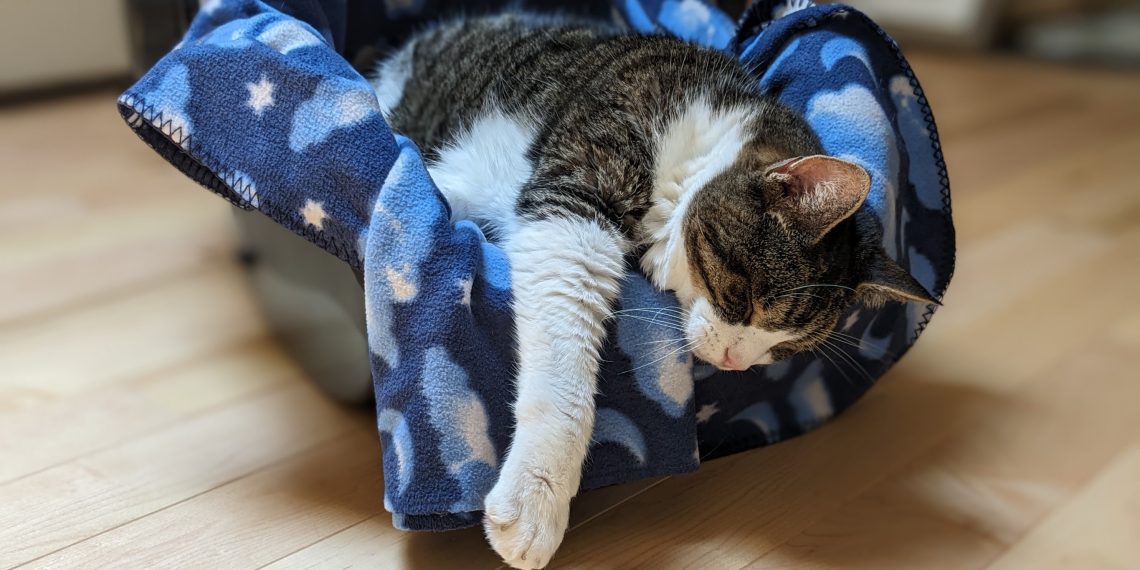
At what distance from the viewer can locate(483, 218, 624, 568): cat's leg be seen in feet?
3.16

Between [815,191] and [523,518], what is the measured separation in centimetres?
47

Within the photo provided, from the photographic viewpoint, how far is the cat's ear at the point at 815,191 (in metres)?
0.97

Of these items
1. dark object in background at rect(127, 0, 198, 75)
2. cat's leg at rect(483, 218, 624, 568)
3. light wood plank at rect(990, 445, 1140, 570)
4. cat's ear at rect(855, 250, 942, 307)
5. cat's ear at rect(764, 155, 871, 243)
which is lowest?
light wood plank at rect(990, 445, 1140, 570)

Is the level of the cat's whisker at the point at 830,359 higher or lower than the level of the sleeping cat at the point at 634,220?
lower

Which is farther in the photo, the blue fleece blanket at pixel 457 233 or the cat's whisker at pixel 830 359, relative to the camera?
the cat's whisker at pixel 830 359

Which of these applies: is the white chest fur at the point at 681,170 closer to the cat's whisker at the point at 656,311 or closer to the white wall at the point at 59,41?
the cat's whisker at the point at 656,311

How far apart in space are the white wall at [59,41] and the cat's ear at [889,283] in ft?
7.19

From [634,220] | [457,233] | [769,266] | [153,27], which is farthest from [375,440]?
[153,27]

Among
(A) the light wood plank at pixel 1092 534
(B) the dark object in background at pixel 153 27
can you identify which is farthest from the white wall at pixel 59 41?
(A) the light wood plank at pixel 1092 534

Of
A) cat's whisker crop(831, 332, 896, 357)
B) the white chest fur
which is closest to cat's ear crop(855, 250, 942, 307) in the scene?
cat's whisker crop(831, 332, 896, 357)

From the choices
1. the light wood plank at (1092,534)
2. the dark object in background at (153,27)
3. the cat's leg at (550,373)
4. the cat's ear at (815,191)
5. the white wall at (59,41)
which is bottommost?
the white wall at (59,41)

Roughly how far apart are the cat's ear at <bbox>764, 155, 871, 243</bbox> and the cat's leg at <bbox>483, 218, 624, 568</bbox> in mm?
210

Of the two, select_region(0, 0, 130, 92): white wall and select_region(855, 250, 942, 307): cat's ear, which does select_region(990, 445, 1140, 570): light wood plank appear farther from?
select_region(0, 0, 130, 92): white wall

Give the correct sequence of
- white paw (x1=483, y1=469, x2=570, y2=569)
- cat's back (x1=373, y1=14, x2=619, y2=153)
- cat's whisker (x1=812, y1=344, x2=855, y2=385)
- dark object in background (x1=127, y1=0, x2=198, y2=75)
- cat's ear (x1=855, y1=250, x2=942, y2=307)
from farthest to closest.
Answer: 1. dark object in background (x1=127, y1=0, x2=198, y2=75)
2. cat's back (x1=373, y1=14, x2=619, y2=153)
3. cat's whisker (x1=812, y1=344, x2=855, y2=385)
4. cat's ear (x1=855, y1=250, x2=942, y2=307)
5. white paw (x1=483, y1=469, x2=570, y2=569)
